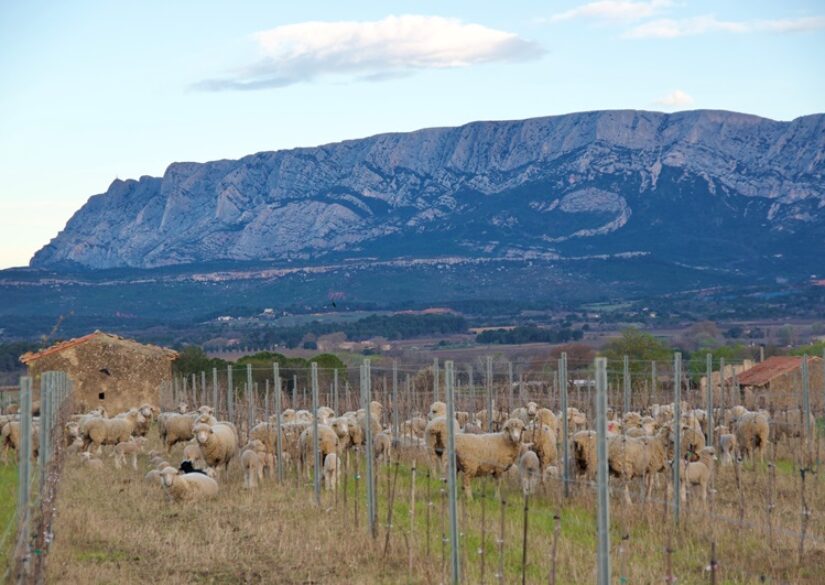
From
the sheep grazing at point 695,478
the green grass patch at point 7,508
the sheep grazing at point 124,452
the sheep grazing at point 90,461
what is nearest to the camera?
the green grass patch at point 7,508

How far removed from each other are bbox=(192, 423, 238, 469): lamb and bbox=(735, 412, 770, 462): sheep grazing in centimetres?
907

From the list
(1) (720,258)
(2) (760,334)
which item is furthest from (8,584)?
(1) (720,258)

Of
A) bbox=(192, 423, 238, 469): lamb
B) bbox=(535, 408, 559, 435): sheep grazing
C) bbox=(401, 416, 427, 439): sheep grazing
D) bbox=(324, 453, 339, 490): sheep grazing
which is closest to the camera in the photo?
bbox=(324, 453, 339, 490): sheep grazing

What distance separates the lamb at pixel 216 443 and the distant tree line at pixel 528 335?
9681cm

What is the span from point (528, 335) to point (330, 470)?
104 meters

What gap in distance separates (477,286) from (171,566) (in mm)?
149299

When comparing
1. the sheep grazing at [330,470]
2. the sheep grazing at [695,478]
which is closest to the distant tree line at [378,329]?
the sheep grazing at [330,470]

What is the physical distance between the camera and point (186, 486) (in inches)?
859

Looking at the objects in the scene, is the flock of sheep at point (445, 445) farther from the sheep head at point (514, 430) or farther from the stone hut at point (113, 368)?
the stone hut at point (113, 368)

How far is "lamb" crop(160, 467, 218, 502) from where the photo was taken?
21.7m

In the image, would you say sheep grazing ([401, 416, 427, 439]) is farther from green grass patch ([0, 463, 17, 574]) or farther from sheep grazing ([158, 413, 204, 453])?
green grass patch ([0, 463, 17, 574])

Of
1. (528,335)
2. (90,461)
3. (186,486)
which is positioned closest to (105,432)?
(90,461)

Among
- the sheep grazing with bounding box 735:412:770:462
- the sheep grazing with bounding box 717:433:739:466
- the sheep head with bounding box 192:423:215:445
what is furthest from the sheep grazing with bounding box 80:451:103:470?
the sheep grazing with bounding box 735:412:770:462

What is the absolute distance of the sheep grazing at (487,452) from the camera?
21.0m
